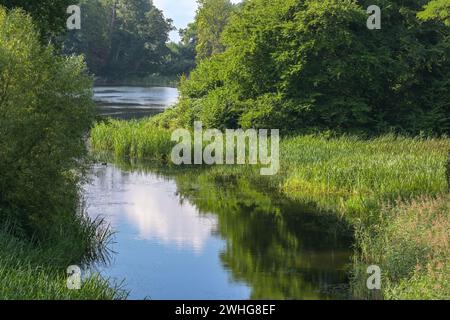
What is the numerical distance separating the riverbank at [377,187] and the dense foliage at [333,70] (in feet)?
9.80

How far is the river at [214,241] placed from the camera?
17453 millimetres

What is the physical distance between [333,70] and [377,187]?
605 inches

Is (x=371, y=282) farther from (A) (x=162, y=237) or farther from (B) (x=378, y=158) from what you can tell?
(B) (x=378, y=158)

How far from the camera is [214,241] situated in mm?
22000

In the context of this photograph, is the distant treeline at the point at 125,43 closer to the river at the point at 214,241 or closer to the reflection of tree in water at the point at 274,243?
the river at the point at 214,241

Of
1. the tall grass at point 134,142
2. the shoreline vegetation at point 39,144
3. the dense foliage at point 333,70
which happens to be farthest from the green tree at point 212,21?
the shoreline vegetation at point 39,144

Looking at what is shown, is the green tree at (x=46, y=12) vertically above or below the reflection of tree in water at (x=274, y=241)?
above

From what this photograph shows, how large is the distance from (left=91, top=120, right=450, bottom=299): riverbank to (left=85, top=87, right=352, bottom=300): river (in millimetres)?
927

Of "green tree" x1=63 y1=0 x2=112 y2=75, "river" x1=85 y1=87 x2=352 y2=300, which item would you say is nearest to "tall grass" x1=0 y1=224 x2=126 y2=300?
"river" x1=85 y1=87 x2=352 y2=300

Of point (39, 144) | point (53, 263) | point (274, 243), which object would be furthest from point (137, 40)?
point (53, 263)

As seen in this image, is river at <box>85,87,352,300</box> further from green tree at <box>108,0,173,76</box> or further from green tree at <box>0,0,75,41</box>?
green tree at <box>108,0,173,76</box>

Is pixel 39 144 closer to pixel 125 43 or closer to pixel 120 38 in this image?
pixel 125 43

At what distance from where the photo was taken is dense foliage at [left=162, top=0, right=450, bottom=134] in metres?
39.3
